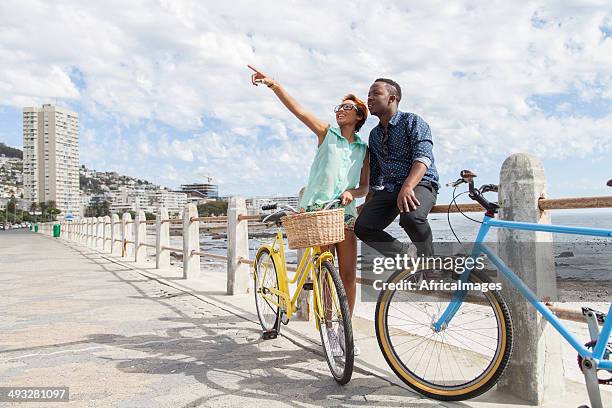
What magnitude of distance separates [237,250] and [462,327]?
421 centimetres

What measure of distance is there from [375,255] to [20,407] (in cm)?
229

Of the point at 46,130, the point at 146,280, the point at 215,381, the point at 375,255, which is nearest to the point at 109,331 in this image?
the point at 215,381

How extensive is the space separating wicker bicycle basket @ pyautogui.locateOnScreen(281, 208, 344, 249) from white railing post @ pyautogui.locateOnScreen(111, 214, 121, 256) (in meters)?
15.7

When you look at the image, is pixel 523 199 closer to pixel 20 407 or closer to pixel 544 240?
pixel 544 240

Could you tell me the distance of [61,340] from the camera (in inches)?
168

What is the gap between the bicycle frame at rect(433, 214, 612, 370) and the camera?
2236 mm

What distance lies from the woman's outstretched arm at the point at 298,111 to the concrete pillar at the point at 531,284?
1.28m

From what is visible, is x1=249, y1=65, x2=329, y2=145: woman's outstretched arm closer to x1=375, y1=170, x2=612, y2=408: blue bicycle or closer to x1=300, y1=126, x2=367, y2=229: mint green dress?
x1=300, y1=126, x2=367, y2=229: mint green dress

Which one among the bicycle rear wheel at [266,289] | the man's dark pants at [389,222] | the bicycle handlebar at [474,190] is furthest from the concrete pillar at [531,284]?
the bicycle rear wheel at [266,289]

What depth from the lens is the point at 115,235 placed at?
1778 cm

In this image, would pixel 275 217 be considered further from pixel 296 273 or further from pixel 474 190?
pixel 474 190

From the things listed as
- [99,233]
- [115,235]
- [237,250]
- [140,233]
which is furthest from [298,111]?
[99,233]

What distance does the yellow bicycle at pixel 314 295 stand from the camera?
3010 mm

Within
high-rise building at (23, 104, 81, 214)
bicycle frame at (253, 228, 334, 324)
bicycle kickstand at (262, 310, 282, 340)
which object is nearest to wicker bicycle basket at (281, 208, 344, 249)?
bicycle frame at (253, 228, 334, 324)
